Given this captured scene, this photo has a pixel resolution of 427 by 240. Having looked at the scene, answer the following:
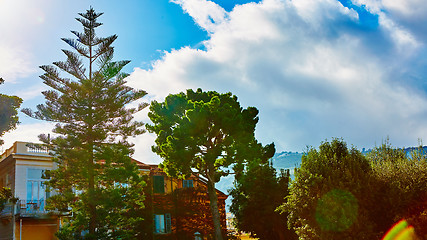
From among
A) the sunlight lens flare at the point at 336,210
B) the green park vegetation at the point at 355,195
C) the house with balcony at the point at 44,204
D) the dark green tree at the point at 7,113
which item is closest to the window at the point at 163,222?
the house with balcony at the point at 44,204

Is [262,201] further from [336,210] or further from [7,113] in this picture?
[7,113]

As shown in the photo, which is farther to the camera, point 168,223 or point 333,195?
point 168,223

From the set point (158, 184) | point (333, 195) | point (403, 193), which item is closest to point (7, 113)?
point (158, 184)

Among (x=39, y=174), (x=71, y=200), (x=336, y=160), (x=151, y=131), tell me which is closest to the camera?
(x=336, y=160)

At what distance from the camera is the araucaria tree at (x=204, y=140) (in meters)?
26.5

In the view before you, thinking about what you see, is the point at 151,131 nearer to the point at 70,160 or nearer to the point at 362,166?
the point at 70,160

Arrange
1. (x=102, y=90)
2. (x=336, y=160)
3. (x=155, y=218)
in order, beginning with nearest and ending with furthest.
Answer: (x=336, y=160), (x=102, y=90), (x=155, y=218)

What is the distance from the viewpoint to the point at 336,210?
57.4 ft

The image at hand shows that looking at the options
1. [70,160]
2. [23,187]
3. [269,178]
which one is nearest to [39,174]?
[23,187]

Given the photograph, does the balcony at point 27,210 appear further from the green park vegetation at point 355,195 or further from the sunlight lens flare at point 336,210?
the sunlight lens flare at point 336,210

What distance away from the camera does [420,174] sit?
58.5 ft

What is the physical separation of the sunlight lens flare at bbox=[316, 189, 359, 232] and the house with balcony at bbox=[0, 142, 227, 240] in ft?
40.9

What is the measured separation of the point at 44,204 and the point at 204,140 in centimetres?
1112

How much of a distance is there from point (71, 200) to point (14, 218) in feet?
18.3
